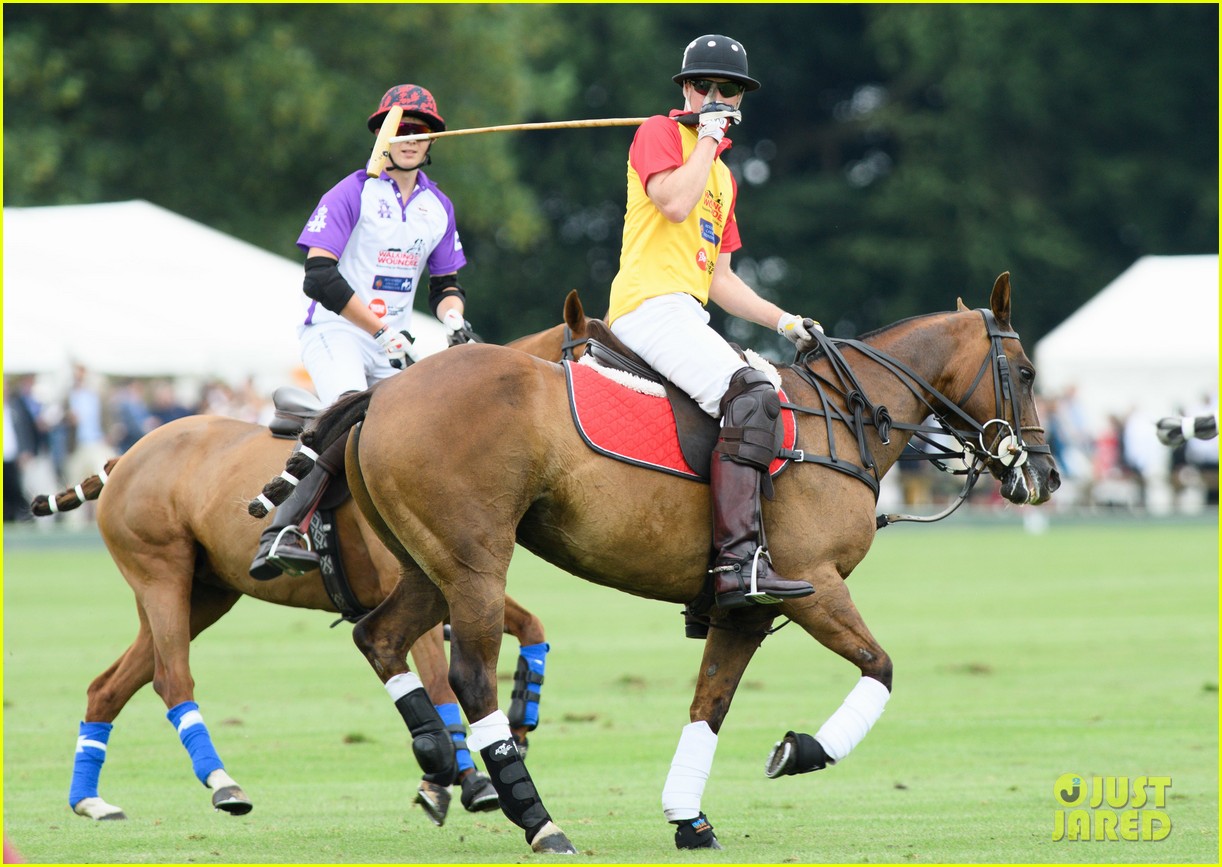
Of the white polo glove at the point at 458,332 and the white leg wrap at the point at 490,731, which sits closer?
the white leg wrap at the point at 490,731

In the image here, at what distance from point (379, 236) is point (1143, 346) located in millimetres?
27235

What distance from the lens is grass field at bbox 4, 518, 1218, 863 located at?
711 cm

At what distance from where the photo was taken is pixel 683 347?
6945 millimetres

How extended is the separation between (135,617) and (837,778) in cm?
903

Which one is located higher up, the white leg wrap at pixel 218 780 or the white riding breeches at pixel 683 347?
the white riding breeches at pixel 683 347

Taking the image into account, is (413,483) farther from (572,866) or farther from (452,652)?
(572,866)

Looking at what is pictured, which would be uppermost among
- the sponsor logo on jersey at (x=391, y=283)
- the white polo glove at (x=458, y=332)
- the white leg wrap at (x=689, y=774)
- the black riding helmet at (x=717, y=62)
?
the black riding helmet at (x=717, y=62)

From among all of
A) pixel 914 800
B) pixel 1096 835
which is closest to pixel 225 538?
pixel 914 800

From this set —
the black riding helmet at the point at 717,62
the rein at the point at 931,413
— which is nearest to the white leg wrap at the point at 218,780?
the rein at the point at 931,413

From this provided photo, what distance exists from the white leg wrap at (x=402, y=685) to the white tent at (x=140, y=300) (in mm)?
19037

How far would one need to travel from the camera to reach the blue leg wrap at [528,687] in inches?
331

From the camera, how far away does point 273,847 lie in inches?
273

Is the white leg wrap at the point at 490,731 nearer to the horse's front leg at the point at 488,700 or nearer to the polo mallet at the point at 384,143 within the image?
the horse's front leg at the point at 488,700

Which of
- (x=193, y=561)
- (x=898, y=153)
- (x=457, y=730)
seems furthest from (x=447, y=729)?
(x=898, y=153)
